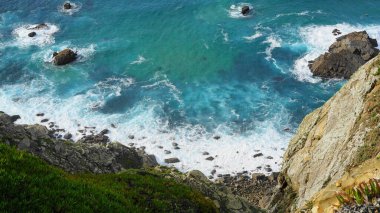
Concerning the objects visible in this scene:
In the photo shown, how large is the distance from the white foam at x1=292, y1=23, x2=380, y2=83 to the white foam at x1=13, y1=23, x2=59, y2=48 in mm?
52451

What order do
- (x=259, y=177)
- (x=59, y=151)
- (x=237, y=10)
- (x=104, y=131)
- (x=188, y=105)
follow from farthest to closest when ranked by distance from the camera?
(x=237, y=10)
(x=188, y=105)
(x=104, y=131)
(x=259, y=177)
(x=59, y=151)

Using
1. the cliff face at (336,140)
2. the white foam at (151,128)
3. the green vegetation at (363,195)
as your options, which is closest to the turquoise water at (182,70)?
the white foam at (151,128)

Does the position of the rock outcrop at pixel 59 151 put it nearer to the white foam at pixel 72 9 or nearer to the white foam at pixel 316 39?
the white foam at pixel 316 39

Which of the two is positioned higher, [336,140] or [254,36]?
[336,140]

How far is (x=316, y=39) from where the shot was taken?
8625 centimetres

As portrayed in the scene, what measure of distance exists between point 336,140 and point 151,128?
143 ft

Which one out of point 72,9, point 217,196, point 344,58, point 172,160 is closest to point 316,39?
point 344,58

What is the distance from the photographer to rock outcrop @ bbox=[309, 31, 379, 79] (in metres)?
74.8

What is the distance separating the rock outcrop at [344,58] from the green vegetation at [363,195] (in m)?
64.2

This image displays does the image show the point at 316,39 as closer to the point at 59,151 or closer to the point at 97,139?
the point at 97,139

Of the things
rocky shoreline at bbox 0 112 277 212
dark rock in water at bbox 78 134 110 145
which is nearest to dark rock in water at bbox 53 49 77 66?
dark rock in water at bbox 78 134 110 145

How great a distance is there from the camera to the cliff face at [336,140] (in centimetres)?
2270

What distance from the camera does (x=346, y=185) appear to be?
52.3 feet

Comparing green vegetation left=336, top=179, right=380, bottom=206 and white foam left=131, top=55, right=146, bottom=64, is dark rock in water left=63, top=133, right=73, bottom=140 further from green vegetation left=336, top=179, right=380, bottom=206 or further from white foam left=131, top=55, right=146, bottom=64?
green vegetation left=336, top=179, right=380, bottom=206
